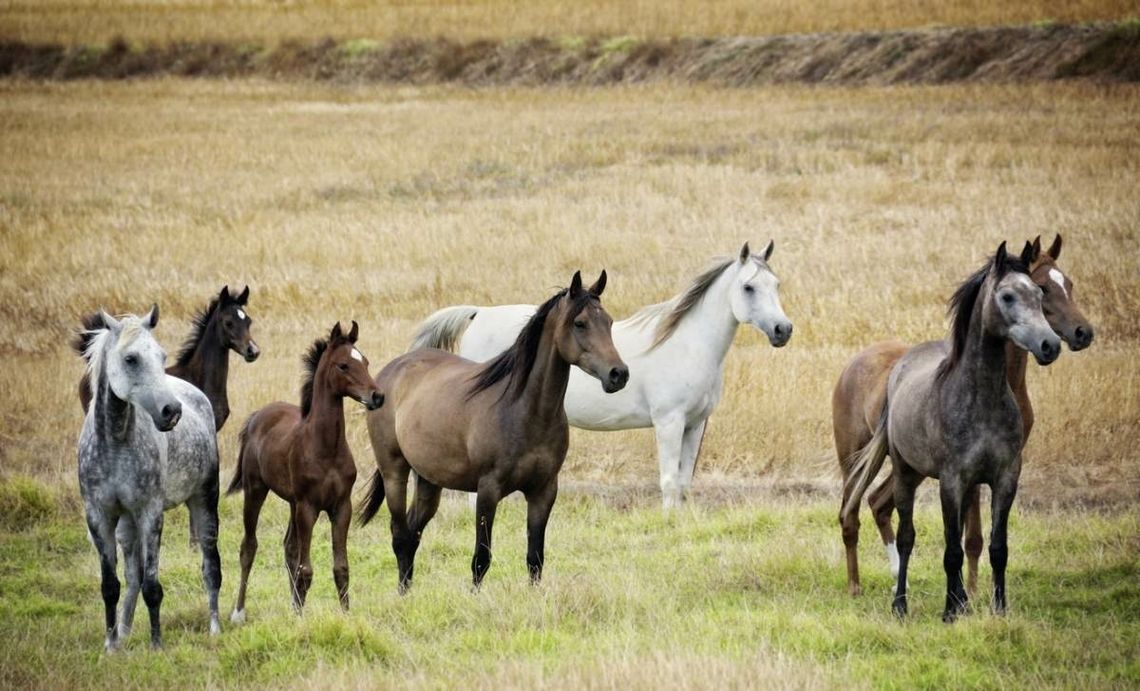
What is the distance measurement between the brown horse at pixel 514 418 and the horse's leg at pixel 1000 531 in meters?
2.24

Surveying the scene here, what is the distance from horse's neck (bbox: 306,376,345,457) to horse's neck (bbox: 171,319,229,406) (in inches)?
123

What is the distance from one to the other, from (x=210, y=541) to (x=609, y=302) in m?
11.2

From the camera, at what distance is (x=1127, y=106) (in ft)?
110

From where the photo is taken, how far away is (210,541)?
894cm

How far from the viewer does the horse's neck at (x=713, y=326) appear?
11.8 m

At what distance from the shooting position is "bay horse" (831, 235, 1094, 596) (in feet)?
28.5

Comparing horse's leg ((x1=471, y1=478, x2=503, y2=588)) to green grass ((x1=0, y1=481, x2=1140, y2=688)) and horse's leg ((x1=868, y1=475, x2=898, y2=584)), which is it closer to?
green grass ((x1=0, y1=481, x2=1140, y2=688))

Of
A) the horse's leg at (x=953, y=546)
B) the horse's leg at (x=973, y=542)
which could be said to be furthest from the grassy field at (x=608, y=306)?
the horse's leg at (x=973, y=542)

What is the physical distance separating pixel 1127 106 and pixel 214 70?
3667cm

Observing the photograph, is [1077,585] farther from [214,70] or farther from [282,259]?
[214,70]

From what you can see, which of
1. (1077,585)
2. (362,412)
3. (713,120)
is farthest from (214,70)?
(1077,585)

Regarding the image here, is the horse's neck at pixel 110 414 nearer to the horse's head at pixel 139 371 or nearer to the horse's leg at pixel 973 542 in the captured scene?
the horse's head at pixel 139 371

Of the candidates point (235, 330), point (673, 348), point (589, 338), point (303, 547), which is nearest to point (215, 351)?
point (235, 330)

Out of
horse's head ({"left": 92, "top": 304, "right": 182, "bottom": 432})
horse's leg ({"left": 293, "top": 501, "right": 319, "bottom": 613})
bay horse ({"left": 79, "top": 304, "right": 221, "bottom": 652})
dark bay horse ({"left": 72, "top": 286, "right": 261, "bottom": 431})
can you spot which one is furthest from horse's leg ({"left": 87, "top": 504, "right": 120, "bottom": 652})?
dark bay horse ({"left": 72, "top": 286, "right": 261, "bottom": 431})
